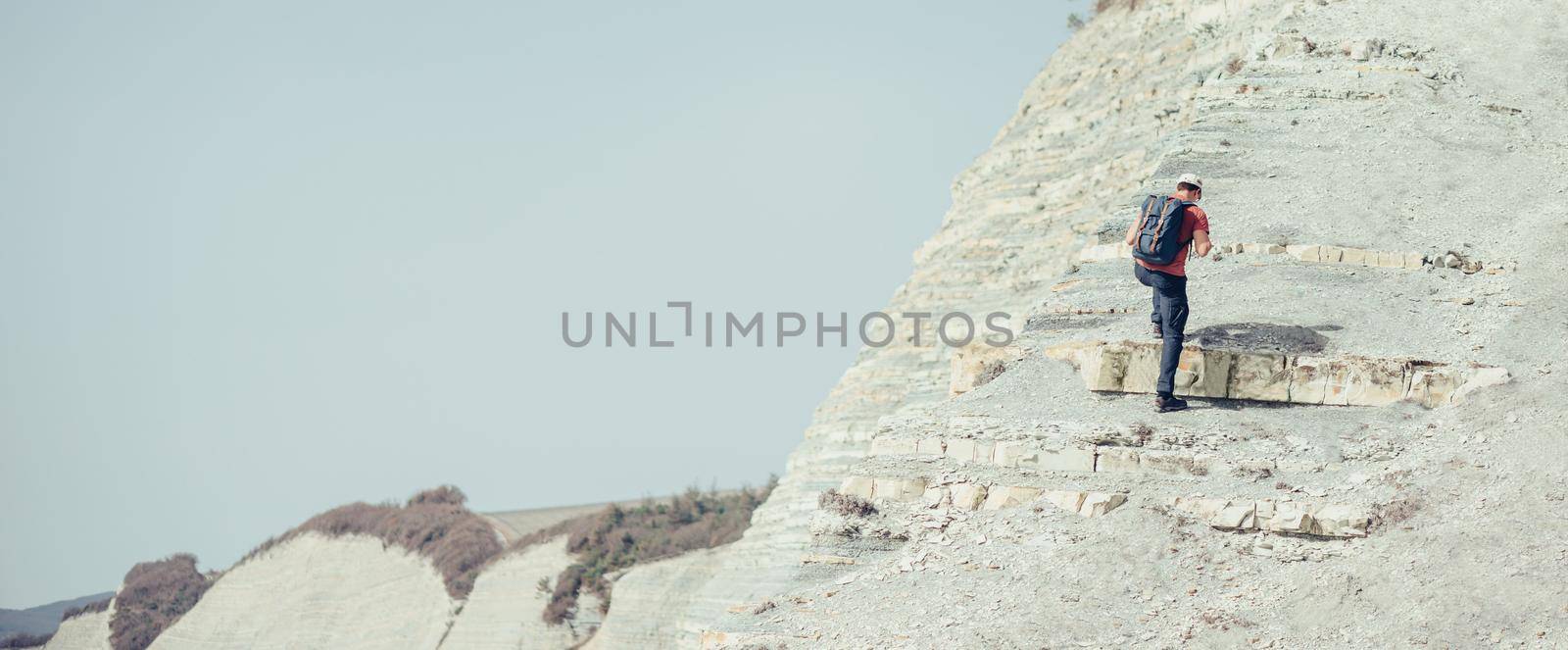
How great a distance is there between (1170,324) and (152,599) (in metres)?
49.6

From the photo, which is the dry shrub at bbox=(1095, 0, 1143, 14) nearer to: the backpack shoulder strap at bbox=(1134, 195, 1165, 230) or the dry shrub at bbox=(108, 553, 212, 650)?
the backpack shoulder strap at bbox=(1134, 195, 1165, 230)

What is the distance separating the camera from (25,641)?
5681cm

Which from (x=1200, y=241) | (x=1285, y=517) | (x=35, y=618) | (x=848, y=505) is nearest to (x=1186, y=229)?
(x=1200, y=241)

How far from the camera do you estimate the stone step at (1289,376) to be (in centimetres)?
1344

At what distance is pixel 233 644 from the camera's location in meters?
49.2

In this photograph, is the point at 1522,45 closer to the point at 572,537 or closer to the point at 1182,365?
the point at 1182,365

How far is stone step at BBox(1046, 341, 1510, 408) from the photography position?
13438mm

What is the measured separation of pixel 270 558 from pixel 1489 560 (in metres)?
47.6

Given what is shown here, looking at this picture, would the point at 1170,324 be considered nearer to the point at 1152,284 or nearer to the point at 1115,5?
the point at 1152,284

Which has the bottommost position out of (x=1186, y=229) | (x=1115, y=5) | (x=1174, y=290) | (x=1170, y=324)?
(x=1170, y=324)

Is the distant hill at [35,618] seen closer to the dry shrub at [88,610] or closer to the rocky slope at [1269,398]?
the dry shrub at [88,610]

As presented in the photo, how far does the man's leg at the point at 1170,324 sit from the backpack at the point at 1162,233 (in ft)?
0.67

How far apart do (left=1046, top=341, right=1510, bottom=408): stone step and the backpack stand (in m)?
0.93

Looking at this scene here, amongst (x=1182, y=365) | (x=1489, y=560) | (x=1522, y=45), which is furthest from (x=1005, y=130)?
(x=1489, y=560)
